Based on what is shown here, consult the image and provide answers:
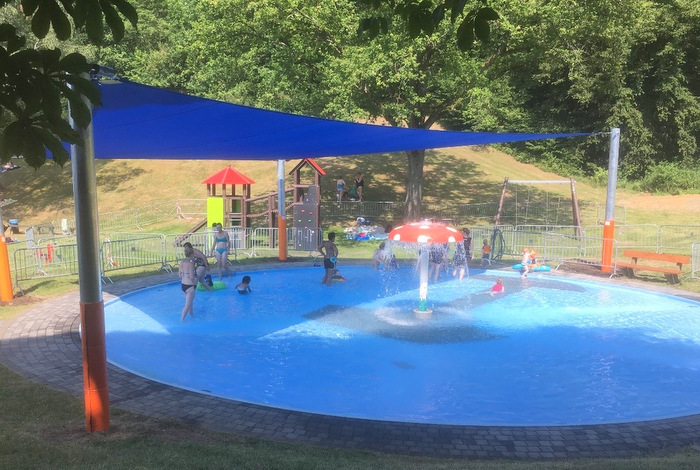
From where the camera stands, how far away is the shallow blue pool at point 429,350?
7746 mm

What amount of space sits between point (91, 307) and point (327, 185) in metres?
27.5

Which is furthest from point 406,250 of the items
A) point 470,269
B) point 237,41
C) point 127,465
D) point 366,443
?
point 127,465

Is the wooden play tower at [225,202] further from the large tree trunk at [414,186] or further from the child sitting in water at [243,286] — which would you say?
the child sitting in water at [243,286]

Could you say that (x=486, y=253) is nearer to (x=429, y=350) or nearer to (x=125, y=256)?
(x=429, y=350)

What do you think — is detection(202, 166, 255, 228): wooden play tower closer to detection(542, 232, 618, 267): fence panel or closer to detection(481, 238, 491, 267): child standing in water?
detection(481, 238, 491, 267): child standing in water

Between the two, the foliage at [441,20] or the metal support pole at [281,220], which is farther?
the metal support pole at [281,220]

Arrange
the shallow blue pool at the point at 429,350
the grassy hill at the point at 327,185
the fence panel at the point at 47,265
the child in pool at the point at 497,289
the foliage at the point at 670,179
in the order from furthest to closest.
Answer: the foliage at the point at 670,179
the grassy hill at the point at 327,185
the fence panel at the point at 47,265
the child in pool at the point at 497,289
the shallow blue pool at the point at 429,350

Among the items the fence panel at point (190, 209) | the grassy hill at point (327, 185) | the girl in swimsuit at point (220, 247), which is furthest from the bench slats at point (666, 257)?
the fence panel at point (190, 209)

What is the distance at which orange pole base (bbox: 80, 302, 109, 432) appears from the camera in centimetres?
593

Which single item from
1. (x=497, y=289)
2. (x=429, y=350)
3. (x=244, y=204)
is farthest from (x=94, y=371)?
(x=244, y=204)

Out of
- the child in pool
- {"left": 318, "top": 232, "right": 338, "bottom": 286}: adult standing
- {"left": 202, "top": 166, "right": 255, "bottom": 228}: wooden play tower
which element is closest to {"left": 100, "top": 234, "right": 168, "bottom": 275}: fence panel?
{"left": 202, "top": 166, "right": 255, "bottom": 228}: wooden play tower

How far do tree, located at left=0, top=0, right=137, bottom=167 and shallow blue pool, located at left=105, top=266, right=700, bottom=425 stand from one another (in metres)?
5.34

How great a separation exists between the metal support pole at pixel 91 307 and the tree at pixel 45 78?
10.2 feet

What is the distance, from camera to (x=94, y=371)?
235 inches
